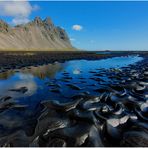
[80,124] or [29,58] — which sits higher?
[80,124]

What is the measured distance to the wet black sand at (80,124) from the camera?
5652 mm

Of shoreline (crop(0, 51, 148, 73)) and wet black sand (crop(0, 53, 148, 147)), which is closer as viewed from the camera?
wet black sand (crop(0, 53, 148, 147))

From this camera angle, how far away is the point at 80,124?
6734 mm

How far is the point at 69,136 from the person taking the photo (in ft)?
19.1

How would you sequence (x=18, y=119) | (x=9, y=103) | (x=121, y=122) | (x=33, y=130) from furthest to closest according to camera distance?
(x=9, y=103)
(x=18, y=119)
(x=121, y=122)
(x=33, y=130)

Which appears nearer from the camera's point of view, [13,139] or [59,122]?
[13,139]

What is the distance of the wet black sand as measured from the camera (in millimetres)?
5652

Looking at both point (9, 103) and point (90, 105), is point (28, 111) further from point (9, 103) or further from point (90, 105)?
point (90, 105)

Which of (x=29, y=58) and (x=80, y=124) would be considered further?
(x=29, y=58)

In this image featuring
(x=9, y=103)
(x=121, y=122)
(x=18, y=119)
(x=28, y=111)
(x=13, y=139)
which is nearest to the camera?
(x=13, y=139)

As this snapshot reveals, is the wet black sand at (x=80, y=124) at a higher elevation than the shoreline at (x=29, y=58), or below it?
higher

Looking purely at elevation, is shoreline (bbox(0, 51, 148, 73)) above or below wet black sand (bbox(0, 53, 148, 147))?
below

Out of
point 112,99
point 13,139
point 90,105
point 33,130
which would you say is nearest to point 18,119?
point 33,130

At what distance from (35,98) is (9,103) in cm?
158
